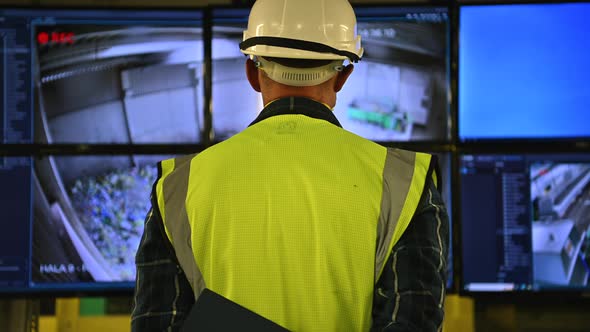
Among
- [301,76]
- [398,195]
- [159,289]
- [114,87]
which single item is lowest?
[159,289]

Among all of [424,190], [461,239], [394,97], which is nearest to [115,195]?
[394,97]

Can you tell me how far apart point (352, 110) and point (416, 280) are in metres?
1.39

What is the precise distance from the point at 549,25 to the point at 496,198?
0.53m

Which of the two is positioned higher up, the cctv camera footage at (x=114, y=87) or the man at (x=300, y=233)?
the cctv camera footage at (x=114, y=87)

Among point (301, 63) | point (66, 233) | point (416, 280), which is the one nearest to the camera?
point (416, 280)

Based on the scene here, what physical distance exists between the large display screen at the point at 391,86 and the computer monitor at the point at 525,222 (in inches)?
7.6

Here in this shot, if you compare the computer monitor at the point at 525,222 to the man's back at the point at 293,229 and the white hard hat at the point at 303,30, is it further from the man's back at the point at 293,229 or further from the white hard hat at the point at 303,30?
the man's back at the point at 293,229

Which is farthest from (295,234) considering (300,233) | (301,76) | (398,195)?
(301,76)

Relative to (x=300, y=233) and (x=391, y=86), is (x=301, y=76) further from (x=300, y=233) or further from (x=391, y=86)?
(x=391, y=86)

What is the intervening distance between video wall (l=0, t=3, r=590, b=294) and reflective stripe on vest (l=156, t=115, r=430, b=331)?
1.27 meters

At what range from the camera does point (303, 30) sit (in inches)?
52.8

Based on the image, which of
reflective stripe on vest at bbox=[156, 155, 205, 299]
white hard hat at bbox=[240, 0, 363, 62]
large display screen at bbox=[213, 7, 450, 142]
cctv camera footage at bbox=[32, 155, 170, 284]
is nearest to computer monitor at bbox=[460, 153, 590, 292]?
large display screen at bbox=[213, 7, 450, 142]

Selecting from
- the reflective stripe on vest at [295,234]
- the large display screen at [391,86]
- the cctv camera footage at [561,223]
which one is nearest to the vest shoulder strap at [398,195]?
the reflective stripe on vest at [295,234]

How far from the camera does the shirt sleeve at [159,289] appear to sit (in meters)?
1.18
